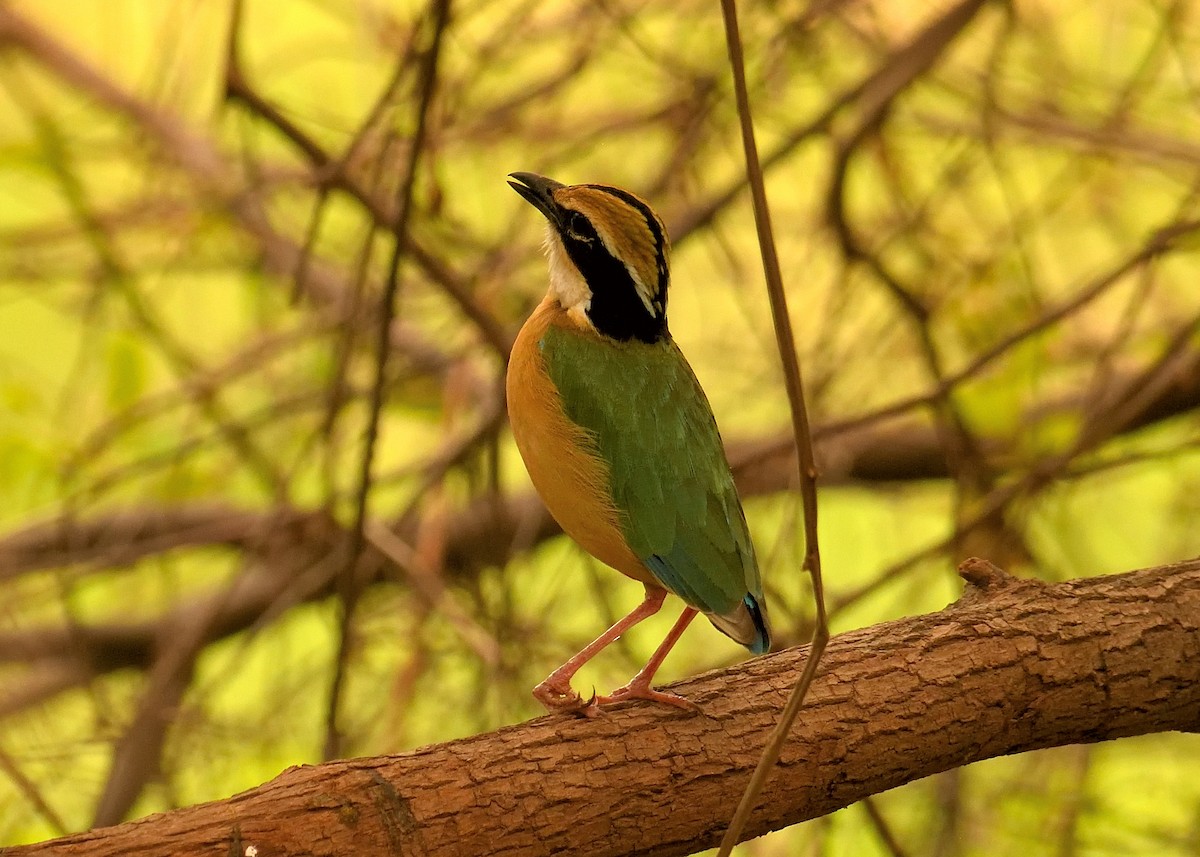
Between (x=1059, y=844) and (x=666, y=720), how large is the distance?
2206mm

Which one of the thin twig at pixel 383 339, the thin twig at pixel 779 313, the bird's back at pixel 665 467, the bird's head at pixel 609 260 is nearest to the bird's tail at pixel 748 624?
the bird's back at pixel 665 467

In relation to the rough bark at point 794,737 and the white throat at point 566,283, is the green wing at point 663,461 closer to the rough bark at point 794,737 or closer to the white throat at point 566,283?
the white throat at point 566,283

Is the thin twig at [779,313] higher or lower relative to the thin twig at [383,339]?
lower

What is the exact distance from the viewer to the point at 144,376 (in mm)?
5230

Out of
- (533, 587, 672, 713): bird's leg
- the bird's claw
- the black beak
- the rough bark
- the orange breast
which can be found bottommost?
the rough bark

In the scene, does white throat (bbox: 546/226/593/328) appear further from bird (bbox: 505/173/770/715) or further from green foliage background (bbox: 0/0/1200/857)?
green foliage background (bbox: 0/0/1200/857)

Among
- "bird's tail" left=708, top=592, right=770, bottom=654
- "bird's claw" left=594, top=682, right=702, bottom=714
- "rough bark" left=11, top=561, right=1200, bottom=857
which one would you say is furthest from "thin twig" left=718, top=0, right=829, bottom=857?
"bird's tail" left=708, top=592, right=770, bottom=654

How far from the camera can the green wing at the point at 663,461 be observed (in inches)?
128

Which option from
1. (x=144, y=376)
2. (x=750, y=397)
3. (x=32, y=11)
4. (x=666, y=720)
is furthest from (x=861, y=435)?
(x=32, y=11)

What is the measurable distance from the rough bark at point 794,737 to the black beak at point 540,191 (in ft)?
4.25

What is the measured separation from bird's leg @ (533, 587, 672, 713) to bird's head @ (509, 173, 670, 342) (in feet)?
2.21

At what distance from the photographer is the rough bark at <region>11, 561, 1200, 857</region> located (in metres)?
2.72

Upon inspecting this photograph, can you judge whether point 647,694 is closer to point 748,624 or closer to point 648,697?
point 648,697

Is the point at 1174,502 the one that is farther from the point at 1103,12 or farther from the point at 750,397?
the point at 1103,12
